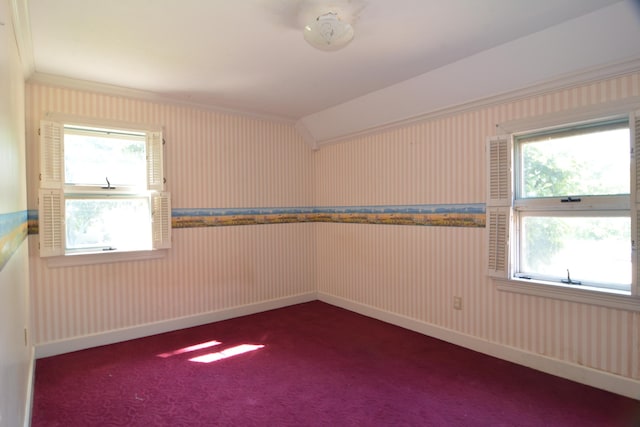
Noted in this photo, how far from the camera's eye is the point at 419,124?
12.0 ft

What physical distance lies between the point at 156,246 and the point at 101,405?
1613mm

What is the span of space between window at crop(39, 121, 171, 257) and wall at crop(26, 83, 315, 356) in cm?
12

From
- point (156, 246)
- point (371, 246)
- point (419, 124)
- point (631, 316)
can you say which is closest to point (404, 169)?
point (419, 124)

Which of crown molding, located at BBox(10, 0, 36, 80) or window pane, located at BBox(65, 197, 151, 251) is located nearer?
Answer: crown molding, located at BBox(10, 0, 36, 80)

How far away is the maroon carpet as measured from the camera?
2.22 metres

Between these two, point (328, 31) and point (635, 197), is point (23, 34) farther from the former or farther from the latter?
point (635, 197)

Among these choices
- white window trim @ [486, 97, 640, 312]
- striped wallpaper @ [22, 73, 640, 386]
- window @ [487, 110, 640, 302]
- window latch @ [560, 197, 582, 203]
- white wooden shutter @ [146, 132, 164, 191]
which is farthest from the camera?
white wooden shutter @ [146, 132, 164, 191]

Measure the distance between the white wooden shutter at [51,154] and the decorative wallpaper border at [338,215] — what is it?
11.8 inches

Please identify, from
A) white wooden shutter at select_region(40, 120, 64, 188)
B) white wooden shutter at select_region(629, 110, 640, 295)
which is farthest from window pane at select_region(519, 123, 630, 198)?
white wooden shutter at select_region(40, 120, 64, 188)

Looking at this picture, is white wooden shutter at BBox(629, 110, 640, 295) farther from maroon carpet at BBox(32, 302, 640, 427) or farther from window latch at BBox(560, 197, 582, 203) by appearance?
maroon carpet at BBox(32, 302, 640, 427)

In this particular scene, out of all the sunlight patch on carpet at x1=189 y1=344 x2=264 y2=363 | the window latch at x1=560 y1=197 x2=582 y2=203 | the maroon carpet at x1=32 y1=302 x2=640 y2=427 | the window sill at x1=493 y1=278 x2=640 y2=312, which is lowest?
the maroon carpet at x1=32 y1=302 x2=640 y2=427

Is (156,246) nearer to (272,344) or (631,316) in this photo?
(272,344)

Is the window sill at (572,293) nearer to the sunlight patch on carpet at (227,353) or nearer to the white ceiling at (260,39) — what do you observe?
the white ceiling at (260,39)

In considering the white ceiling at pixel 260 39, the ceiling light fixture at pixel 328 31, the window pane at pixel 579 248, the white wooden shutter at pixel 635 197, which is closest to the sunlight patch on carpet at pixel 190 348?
the white ceiling at pixel 260 39
